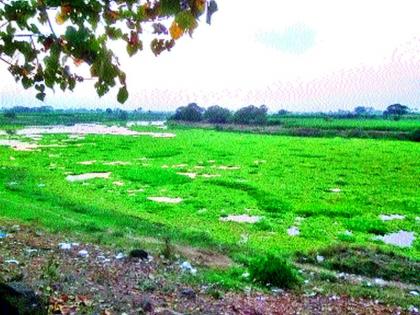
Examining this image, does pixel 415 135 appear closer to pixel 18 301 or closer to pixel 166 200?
pixel 166 200

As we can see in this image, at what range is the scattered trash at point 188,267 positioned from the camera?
9008 mm

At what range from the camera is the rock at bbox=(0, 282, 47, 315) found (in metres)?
4.43

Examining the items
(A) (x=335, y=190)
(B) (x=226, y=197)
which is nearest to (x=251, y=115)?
(A) (x=335, y=190)

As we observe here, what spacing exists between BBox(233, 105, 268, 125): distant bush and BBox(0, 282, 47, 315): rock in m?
82.4

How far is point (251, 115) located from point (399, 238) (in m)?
75.8

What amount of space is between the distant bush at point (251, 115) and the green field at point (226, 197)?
48471mm

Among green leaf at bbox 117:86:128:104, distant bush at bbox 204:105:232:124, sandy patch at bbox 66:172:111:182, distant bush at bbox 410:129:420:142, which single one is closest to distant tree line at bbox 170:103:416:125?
distant bush at bbox 204:105:232:124

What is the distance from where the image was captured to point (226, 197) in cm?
2139

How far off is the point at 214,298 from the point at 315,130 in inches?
2425

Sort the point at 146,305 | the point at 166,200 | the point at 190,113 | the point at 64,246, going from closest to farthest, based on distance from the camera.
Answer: the point at 146,305
the point at 64,246
the point at 166,200
the point at 190,113

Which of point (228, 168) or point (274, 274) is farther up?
point (274, 274)

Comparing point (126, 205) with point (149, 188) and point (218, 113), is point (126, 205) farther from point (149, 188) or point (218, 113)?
point (218, 113)

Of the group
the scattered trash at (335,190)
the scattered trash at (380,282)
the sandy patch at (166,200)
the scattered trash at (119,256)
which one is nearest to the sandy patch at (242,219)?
the sandy patch at (166,200)

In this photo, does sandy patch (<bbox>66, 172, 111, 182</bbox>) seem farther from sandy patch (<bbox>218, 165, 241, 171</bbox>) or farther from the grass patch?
the grass patch
